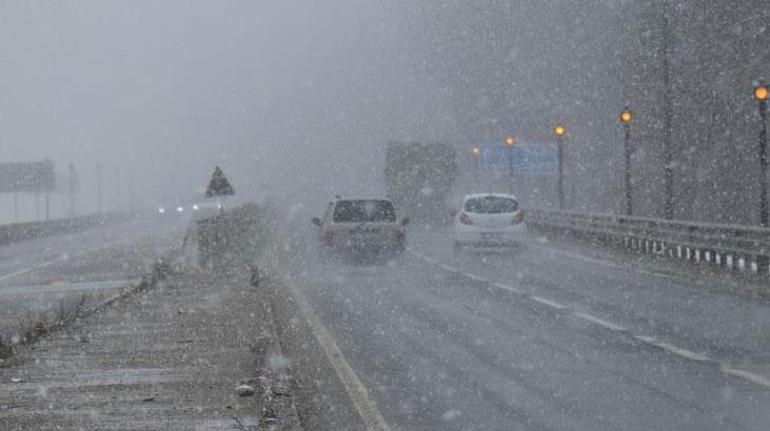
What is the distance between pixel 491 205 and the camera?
3416 cm

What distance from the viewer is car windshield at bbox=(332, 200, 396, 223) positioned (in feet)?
103

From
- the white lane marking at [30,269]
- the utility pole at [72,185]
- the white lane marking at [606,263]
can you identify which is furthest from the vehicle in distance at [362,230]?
the utility pole at [72,185]

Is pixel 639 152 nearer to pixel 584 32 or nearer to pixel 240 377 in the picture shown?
pixel 584 32

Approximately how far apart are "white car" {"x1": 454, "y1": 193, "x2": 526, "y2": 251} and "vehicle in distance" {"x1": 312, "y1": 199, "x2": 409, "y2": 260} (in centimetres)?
262

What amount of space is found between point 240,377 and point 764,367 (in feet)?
16.7

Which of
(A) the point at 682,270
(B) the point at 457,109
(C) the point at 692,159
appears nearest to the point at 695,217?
(C) the point at 692,159

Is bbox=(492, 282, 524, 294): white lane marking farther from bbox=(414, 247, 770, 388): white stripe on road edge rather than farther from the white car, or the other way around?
the white car

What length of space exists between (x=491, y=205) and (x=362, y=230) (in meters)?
4.86

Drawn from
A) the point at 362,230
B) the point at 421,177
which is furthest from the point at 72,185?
the point at 362,230

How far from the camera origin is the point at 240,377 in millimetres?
11062

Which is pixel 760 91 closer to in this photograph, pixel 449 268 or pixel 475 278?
pixel 475 278

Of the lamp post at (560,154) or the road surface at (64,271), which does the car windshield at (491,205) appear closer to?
the road surface at (64,271)

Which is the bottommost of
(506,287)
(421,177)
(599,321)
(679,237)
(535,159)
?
(599,321)

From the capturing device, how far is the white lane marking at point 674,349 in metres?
13.0
